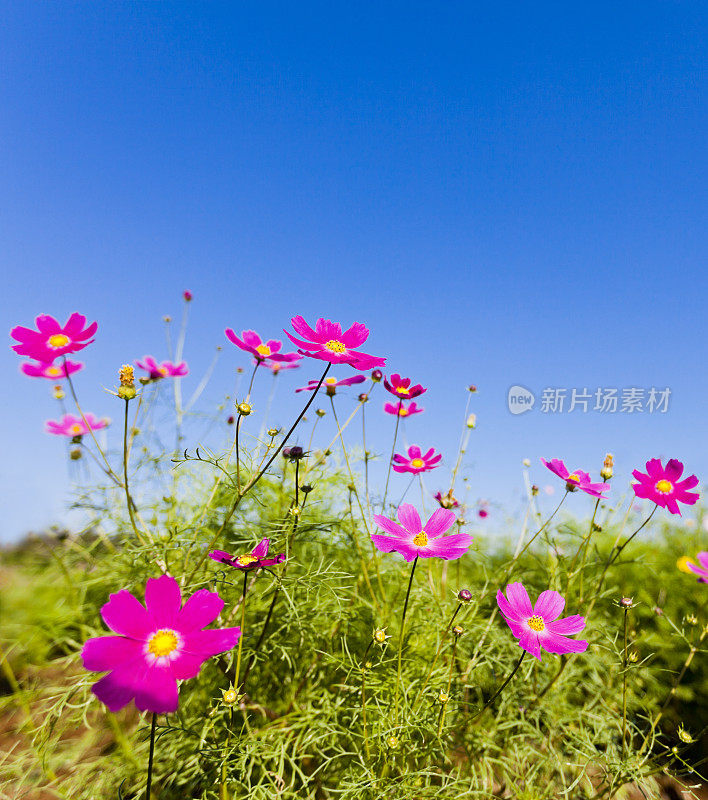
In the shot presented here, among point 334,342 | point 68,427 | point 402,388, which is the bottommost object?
point 68,427

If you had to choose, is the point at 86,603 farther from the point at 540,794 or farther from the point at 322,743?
the point at 540,794

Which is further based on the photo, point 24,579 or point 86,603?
point 24,579

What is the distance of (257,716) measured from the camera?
1312mm

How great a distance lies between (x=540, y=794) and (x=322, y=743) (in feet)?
1.74

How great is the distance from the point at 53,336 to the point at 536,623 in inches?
43.6

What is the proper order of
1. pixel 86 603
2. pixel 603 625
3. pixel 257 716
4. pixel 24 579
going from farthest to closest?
pixel 24 579 < pixel 86 603 < pixel 603 625 < pixel 257 716

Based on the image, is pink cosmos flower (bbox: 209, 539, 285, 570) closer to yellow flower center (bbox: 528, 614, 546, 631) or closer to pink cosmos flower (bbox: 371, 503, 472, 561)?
pink cosmos flower (bbox: 371, 503, 472, 561)

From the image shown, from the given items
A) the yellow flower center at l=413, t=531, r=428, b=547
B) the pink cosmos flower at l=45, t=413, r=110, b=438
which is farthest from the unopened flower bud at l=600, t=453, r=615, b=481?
the pink cosmos flower at l=45, t=413, r=110, b=438

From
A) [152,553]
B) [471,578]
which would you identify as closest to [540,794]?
[471,578]

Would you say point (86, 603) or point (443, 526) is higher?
point (443, 526)

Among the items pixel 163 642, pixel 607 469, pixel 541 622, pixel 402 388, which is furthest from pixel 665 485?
pixel 163 642

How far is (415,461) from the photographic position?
1.39m

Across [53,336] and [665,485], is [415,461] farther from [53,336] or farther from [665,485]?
[53,336]

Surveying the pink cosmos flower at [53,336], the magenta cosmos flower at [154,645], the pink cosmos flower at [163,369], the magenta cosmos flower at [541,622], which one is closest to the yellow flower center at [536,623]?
the magenta cosmos flower at [541,622]
